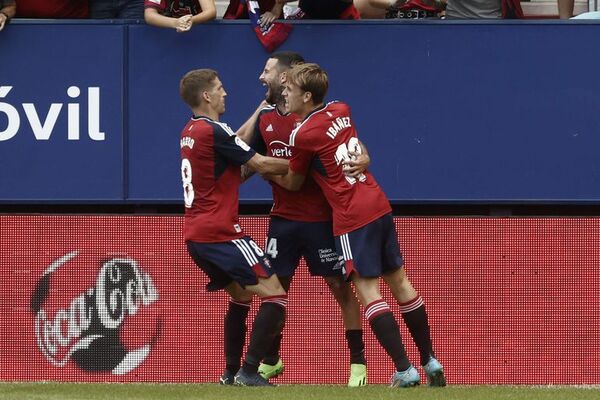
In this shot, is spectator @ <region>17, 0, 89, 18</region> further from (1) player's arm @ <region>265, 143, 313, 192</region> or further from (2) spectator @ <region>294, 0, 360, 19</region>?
(1) player's arm @ <region>265, 143, 313, 192</region>

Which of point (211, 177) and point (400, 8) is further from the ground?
point (211, 177)

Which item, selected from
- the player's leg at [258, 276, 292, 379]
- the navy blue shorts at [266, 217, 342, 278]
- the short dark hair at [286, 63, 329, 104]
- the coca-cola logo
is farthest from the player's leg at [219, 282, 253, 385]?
the coca-cola logo

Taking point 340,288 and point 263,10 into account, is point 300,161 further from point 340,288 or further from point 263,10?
point 263,10

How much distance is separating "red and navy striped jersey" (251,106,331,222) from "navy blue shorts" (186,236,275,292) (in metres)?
0.59

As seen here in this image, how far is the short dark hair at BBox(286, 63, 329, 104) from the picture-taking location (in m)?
9.17

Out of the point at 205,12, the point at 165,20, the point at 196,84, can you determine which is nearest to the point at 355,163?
the point at 196,84

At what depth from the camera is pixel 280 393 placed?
8875 millimetres

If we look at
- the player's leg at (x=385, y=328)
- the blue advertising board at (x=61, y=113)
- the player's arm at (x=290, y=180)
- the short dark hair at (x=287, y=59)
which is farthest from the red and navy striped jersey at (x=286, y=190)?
the blue advertising board at (x=61, y=113)

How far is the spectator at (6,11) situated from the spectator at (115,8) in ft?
2.11

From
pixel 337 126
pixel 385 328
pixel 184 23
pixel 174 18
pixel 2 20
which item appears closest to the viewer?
pixel 385 328

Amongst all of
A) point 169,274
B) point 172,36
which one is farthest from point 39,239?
point 172,36

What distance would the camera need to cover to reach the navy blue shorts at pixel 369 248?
29.8 feet

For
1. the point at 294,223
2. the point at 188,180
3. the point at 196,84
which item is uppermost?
the point at 196,84

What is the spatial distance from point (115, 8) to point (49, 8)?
0.48 meters
